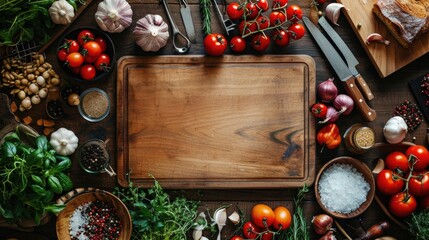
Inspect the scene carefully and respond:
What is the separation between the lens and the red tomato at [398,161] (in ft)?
7.65

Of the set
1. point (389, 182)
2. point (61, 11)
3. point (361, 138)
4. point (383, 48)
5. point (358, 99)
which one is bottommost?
point (389, 182)

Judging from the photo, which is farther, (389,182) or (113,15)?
(389,182)

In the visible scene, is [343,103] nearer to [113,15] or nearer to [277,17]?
[277,17]

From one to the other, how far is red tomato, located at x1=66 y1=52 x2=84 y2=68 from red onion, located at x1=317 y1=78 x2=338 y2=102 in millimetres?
1052

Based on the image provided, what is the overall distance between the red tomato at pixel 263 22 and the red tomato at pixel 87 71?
2.45ft

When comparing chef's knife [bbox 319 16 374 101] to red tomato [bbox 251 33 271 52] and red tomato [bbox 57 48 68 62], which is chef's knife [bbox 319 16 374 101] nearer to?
red tomato [bbox 251 33 271 52]

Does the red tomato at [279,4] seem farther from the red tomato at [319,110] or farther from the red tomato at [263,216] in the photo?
the red tomato at [263,216]

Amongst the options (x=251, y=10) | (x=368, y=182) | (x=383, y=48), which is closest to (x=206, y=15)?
(x=251, y=10)

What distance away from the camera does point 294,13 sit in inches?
89.8

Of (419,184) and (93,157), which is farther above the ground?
(93,157)

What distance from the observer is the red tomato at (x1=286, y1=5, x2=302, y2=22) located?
2275 millimetres

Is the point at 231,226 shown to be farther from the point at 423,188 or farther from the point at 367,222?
the point at 423,188

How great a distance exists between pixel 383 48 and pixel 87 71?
4.35 feet

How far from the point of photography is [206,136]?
2340 mm
